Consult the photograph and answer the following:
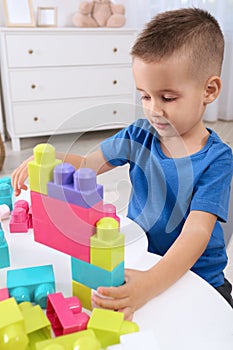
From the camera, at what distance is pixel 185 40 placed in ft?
2.21

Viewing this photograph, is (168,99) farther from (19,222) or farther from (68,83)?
(68,83)

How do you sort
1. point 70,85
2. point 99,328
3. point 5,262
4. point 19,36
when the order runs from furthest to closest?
point 70,85 < point 19,36 < point 5,262 < point 99,328

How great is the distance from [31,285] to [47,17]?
2.53 metres

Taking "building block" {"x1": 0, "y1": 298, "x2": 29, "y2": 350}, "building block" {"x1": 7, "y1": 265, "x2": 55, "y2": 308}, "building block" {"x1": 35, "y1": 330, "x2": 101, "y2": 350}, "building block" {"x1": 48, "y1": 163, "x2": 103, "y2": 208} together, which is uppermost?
"building block" {"x1": 48, "y1": 163, "x2": 103, "y2": 208}

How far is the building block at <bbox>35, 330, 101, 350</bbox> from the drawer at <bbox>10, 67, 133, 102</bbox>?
7.46 ft

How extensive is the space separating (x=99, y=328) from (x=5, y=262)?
8.4 inches

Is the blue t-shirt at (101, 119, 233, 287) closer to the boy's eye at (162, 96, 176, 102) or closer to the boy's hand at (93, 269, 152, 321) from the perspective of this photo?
the boy's eye at (162, 96, 176, 102)

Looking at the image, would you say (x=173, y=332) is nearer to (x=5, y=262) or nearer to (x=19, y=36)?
(x=5, y=262)

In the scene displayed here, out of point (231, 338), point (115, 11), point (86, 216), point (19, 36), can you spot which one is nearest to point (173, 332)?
point (231, 338)

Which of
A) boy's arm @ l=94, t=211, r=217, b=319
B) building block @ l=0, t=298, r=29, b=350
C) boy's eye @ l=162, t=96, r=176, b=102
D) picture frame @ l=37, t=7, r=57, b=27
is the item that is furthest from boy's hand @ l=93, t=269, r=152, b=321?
picture frame @ l=37, t=7, r=57, b=27

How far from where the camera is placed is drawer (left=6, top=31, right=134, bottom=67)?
2424 mm

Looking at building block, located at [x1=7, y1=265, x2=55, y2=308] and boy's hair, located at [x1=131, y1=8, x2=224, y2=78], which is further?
boy's hair, located at [x1=131, y1=8, x2=224, y2=78]

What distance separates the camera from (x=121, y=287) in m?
0.48

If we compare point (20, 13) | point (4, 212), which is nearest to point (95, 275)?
point (4, 212)
